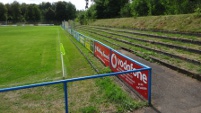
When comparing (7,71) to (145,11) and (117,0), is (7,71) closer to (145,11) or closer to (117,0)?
(145,11)

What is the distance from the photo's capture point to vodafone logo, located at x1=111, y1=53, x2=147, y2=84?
612 centimetres

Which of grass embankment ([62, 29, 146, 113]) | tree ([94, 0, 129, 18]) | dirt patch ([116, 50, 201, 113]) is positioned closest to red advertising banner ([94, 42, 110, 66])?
grass embankment ([62, 29, 146, 113])

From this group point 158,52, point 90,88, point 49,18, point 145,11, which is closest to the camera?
point 90,88

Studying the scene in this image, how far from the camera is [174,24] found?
1579 centimetres

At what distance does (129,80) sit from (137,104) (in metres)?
1.28

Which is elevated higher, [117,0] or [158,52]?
[117,0]

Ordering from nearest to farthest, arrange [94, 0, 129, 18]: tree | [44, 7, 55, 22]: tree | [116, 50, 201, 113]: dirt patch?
[116, 50, 201, 113]: dirt patch, [94, 0, 129, 18]: tree, [44, 7, 55, 22]: tree

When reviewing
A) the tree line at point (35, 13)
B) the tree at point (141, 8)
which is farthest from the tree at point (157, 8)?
the tree line at point (35, 13)

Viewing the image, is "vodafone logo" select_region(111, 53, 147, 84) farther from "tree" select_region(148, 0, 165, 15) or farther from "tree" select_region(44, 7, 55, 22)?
"tree" select_region(44, 7, 55, 22)

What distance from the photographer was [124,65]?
25.7ft

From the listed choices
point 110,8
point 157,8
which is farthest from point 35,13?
point 157,8

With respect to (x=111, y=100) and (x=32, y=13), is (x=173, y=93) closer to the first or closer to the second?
(x=111, y=100)

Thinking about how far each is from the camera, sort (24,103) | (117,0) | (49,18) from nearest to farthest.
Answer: (24,103)
(117,0)
(49,18)

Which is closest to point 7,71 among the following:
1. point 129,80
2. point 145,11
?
point 129,80
